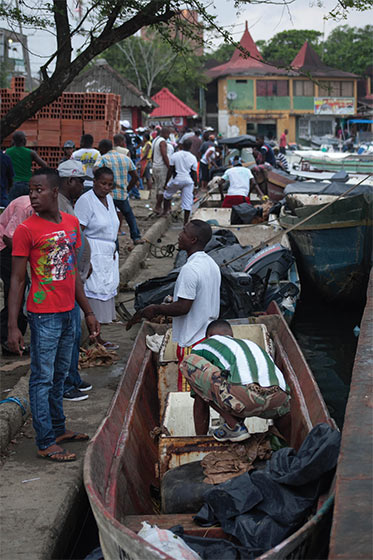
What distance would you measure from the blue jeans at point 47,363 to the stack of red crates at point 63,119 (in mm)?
9635

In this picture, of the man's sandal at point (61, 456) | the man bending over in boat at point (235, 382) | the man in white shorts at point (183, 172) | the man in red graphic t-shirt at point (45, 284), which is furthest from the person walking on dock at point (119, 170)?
the man bending over in boat at point (235, 382)

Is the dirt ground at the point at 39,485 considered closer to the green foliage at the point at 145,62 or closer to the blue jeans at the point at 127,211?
the blue jeans at the point at 127,211

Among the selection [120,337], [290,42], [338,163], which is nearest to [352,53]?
[290,42]

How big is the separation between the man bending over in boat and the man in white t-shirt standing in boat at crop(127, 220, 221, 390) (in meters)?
0.81

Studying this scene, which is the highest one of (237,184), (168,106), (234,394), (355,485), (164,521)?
(168,106)

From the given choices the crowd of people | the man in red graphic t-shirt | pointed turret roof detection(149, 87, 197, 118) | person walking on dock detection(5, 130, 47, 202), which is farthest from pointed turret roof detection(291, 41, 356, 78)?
the man in red graphic t-shirt

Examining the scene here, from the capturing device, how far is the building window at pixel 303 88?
63.3 m

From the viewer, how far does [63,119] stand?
547 inches

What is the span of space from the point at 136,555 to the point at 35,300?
6.53 ft

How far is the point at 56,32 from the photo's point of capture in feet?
24.5

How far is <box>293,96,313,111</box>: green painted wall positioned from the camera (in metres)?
63.4

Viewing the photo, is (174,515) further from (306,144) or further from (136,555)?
(306,144)

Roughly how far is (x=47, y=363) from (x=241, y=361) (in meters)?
1.28

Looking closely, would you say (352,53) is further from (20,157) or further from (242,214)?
(20,157)
